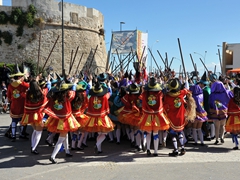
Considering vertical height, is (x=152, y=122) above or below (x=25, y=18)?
below

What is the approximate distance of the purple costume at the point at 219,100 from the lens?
8.21m

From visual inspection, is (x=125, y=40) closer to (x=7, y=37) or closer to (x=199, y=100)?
(x=7, y=37)

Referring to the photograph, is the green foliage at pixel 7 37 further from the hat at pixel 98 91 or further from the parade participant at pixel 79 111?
the hat at pixel 98 91

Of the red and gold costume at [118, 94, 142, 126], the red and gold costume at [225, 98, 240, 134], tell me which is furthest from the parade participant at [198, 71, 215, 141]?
the red and gold costume at [118, 94, 142, 126]

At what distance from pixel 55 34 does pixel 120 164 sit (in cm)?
2627

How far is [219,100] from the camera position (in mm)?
8258

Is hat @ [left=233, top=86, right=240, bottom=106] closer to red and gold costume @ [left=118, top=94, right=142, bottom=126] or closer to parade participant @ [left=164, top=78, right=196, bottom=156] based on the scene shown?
parade participant @ [left=164, top=78, right=196, bottom=156]

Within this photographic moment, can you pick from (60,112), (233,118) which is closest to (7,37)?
(60,112)

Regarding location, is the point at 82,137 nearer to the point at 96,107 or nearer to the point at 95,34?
the point at 96,107

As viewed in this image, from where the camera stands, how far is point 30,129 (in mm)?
10727

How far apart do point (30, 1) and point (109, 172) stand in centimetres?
2700

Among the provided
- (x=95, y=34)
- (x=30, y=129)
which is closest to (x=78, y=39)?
(x=95, y=34)

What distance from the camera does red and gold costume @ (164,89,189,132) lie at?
22.7 ft

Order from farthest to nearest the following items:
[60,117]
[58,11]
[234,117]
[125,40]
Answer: [125,40], [58,11], [234,117], [60,117]
